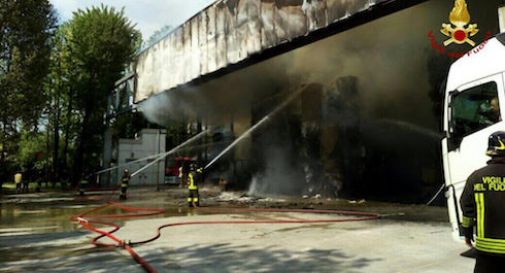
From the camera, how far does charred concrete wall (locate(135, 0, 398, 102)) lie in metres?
11.4

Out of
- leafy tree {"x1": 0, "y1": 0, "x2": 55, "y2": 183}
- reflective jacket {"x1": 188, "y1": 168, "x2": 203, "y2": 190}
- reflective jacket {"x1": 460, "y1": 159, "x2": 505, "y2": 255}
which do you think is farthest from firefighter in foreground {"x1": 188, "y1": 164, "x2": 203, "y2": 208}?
leafy tree {"x1": 0, "y1": 0, "x2": 55, "y2": 183}

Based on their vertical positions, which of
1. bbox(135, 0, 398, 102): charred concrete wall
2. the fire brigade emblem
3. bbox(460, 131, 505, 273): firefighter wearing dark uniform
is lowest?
bbox(460, 131, 505, 273): firefighter wearing dark uniform

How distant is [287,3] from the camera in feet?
40.2

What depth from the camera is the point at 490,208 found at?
9.14 feet

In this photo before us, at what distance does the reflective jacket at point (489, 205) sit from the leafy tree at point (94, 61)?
3230 centimetres

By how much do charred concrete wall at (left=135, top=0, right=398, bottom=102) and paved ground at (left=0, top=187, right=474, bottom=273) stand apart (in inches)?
209

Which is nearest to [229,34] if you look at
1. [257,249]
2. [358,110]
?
[358,110]

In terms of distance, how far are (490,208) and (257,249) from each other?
13.2 ft

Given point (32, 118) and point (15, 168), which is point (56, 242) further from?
point (15, 168)

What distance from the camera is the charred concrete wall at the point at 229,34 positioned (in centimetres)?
1140

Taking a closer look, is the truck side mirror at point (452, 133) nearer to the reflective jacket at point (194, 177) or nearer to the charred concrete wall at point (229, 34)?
the charred concrete wall at point (229, 34)

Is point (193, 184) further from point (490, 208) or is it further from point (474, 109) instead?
point (490, 208)

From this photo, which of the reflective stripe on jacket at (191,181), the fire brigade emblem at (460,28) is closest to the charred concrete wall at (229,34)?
the fire brigade emblem at (460,28)

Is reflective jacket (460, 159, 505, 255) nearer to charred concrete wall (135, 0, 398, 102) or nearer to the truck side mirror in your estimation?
the truck side mirror
